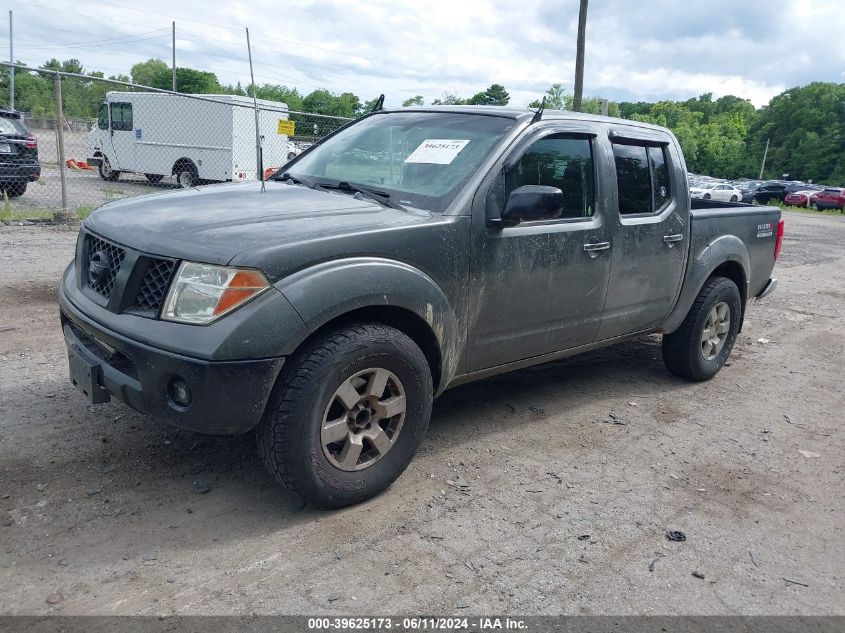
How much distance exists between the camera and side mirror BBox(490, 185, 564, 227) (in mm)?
3455

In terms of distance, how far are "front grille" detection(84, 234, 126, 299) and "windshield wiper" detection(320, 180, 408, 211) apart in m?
1.20

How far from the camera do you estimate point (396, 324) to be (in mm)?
3379

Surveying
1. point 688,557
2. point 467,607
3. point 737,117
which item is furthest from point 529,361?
point 737,117

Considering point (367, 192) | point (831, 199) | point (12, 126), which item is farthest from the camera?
point (831, 199)

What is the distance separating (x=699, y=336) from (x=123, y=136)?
17709 millimetres

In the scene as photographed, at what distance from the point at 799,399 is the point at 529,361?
2.49 meters

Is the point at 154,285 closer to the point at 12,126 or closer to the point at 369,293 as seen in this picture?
the point at 369,293

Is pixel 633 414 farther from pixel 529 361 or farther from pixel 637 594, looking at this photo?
pixel 637 594

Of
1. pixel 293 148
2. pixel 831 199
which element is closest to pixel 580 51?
pixel 293 148

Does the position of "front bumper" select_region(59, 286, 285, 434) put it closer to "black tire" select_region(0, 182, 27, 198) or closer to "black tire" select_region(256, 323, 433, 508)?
"black tire" select_region(256, 323, 433, 508)

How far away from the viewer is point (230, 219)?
316cm

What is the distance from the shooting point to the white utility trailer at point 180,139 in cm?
1767

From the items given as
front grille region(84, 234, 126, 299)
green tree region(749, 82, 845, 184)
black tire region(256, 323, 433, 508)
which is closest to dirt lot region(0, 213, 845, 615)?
black tire region(256, 323, 433, 508)

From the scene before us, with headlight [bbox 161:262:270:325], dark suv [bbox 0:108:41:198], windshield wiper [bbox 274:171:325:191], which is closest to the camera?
headlight [bbox 161:262:270:325]
